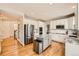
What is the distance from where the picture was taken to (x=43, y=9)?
177 centimetres

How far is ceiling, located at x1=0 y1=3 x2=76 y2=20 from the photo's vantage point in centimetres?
173

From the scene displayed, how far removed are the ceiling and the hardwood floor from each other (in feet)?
1.70

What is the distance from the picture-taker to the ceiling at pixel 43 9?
173 centimetres

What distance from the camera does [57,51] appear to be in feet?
5.86

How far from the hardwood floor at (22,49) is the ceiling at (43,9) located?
0.52m

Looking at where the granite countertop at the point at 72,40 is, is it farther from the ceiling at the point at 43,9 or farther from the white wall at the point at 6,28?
the white wall at the point at 6,28

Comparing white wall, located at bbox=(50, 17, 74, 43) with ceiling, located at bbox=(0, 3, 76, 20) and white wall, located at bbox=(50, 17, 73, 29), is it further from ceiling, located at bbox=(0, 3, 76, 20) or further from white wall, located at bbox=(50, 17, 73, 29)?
ceiling, located at bbox=(0, 3, 76, 20)

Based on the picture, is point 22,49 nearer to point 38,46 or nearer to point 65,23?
point 38,46

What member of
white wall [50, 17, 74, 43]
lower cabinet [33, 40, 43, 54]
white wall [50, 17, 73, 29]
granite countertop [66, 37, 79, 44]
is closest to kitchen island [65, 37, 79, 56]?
granite countertop [66, 37, 79, 44]

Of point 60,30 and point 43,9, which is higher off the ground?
point 43,9

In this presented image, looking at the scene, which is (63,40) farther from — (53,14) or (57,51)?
(53,14)

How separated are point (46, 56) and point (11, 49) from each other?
645 mm

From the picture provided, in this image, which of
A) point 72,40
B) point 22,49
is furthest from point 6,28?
point 72,40

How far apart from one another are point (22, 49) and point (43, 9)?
810 mm
